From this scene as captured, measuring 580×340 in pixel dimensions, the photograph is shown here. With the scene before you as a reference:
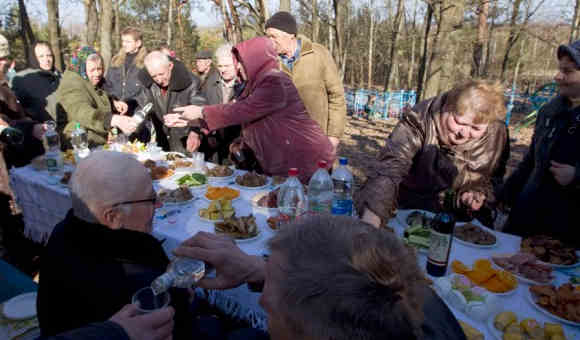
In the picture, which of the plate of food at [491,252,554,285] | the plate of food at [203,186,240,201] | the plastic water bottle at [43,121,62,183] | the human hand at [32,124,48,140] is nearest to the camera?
the plate of food at [491,252,554,285]

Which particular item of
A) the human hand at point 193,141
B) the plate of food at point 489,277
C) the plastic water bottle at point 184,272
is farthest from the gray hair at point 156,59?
the plate of food at point 489,277

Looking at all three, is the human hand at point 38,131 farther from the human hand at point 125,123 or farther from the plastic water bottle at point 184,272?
the plastic water bottle at point 184,272

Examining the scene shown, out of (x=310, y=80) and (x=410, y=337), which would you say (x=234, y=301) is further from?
(x=310, y=80)

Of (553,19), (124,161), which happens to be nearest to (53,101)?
(124,161)

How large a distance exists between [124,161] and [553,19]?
22.4 meters

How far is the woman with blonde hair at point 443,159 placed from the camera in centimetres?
193

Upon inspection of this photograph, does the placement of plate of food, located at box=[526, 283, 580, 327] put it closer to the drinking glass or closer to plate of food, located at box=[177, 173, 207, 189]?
the drinking glass

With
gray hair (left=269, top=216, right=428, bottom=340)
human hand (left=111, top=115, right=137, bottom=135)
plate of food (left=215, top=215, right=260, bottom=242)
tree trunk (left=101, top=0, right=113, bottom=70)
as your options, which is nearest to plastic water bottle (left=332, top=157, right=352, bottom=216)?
plate of food (left=215, top=215, right=260, bottom=242)

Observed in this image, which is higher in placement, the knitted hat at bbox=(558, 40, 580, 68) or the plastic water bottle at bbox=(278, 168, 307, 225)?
the knitted hat at bbox=(558, 40, 580, 68)

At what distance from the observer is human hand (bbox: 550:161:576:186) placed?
7.28ft

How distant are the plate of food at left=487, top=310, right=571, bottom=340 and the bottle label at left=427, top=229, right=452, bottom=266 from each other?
0.30 m

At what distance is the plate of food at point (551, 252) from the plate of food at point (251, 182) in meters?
1.82

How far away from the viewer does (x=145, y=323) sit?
3.21 feet

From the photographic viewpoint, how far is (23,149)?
3.73m
